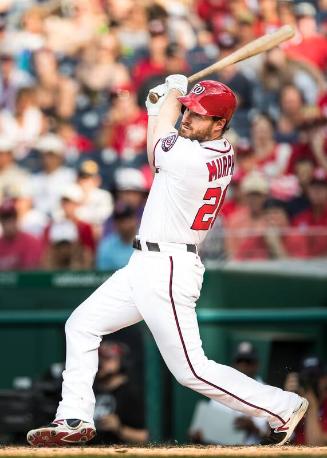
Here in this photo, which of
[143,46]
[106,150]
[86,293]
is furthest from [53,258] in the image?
[143,46]

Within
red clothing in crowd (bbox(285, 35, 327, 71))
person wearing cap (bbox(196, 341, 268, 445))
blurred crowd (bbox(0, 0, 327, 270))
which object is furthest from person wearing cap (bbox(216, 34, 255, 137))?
person wearing cap (bbox(196, 341, 268, 445))

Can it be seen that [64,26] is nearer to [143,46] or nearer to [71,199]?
[143,46]

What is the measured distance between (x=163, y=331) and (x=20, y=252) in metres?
3.60

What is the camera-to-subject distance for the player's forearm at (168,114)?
557cm

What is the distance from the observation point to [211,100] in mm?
5410

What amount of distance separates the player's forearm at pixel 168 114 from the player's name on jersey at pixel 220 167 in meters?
0.29

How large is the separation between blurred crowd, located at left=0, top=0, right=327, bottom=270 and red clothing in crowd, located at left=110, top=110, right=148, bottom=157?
12mm

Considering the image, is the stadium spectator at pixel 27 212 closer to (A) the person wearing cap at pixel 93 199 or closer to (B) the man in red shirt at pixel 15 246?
A: (B) the man in red shirt at pixel 15 246

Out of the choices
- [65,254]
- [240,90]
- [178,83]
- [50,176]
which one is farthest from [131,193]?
[178,83]

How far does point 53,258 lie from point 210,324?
148 cm

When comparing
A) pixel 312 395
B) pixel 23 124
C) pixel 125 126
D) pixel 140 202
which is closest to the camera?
pixel 312 395

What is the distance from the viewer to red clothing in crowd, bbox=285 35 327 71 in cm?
1141

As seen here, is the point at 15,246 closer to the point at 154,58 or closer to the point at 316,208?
the point at 316,208

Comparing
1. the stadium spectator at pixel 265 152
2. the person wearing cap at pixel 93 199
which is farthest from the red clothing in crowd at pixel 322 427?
the stadium spectator at pixel 265 152
